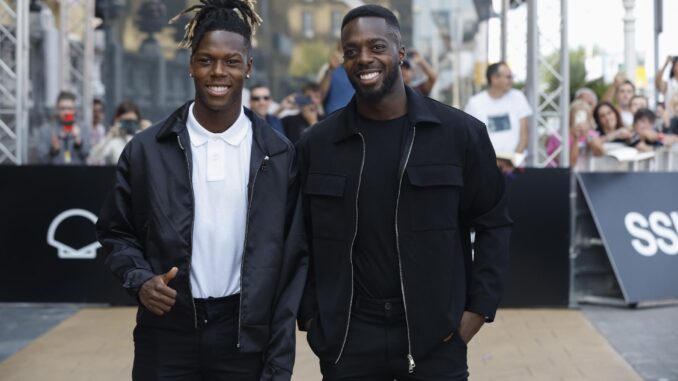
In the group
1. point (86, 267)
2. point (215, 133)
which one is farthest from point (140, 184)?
point (86, 267)

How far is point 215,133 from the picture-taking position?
13.7 ft

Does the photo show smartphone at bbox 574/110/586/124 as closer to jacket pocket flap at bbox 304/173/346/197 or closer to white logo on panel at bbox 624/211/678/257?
white logo on panel at bbox 624/211/678/257

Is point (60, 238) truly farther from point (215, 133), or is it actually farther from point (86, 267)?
point (215, 133)

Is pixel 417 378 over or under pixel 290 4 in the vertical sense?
under

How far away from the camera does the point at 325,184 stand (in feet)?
13.7

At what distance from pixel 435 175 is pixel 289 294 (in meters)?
0.65

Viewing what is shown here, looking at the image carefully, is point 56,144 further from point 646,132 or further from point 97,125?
point 646,132

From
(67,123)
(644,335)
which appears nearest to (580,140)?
(644,335)

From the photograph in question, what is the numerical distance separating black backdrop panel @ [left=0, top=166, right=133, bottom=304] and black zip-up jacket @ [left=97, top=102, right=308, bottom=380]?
6.41 m

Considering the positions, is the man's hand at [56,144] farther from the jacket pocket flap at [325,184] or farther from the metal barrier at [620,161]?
the jacket pocket flap at [325,184]

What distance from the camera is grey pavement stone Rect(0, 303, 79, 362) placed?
9.08 metres

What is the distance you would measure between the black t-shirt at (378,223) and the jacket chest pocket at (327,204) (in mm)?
73

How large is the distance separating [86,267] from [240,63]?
676 cm

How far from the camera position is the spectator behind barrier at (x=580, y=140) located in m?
12.0
